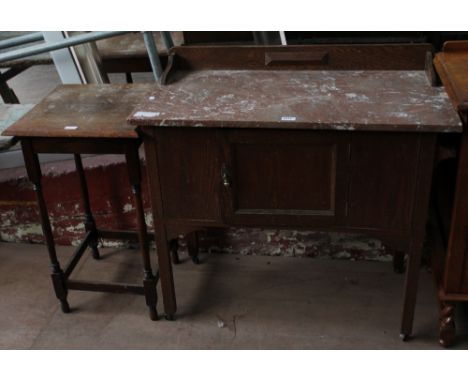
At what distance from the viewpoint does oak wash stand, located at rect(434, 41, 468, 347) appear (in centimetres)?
181

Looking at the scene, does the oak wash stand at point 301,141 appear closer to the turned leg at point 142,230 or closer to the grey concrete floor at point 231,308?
the turned leg at point 142,230

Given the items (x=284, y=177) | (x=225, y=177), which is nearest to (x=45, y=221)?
(x=225, y=177)

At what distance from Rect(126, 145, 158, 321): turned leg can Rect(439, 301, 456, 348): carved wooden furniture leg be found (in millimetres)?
1103

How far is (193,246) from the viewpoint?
2719 millimetres

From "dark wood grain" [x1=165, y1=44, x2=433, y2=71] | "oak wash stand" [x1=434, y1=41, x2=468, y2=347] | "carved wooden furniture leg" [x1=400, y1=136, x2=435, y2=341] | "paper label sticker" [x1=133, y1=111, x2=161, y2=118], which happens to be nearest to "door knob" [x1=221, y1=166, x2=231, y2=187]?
"paper label sticker" [x1=133, y1=111, x2=161, y2=118]

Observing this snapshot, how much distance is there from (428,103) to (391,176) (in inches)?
10.2

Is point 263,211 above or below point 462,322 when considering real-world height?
above

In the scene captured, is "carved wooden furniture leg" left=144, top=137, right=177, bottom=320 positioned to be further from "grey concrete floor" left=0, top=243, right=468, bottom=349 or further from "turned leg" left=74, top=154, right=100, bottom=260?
"turned leg" left=74, top=154, right=100, bottom=260

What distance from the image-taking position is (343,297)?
8.18 ft

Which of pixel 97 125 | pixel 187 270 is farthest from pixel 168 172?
pixel 187 270

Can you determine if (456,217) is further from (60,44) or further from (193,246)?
(60,44)

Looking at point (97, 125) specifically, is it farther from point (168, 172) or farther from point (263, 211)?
point (263, 211)

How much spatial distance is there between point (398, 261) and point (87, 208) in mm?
1426

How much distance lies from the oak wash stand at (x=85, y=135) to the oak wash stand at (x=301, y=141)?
101 millimetres
